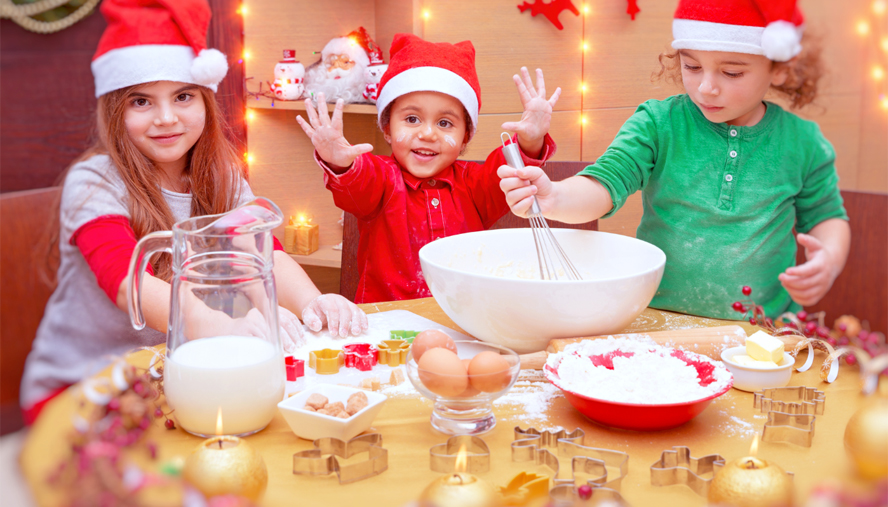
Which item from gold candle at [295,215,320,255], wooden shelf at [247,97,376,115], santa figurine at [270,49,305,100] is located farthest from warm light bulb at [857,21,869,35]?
gold candle at [295,215,320,255]

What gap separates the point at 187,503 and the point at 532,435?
36 centimetres

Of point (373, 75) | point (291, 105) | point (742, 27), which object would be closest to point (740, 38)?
point (742, 27)

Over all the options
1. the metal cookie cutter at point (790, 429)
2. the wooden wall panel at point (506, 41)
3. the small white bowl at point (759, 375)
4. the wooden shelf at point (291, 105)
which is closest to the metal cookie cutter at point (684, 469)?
the metal cookie cutter at point (790, 429)

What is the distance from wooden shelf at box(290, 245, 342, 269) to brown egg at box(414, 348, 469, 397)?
1.72 metres

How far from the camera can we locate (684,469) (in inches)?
22.0

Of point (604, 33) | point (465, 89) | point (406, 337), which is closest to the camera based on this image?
point (406, 337)

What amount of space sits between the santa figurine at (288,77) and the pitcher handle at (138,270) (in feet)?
5.50

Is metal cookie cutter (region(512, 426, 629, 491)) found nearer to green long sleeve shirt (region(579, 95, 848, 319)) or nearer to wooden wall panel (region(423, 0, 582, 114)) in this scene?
green long sleeve shirt (region(579, 95, 848, 319))

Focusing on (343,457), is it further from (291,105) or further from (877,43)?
(291,105)

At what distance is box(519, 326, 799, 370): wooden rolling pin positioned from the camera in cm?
80

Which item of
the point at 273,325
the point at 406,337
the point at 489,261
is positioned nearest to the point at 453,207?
the point at 489,261

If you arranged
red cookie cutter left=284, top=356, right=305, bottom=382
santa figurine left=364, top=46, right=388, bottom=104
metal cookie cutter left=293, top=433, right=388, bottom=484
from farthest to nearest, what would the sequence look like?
santa figurine left=364, top=46, right=388, bottom=104 → red cookie cutter left=284, top=356, right=305, bottom=382 → metal cookie cutter left=293, top=433, right=388, bottom=484

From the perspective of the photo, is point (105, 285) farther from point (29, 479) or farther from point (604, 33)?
point (604, 33)

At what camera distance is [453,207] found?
59.3 inches
